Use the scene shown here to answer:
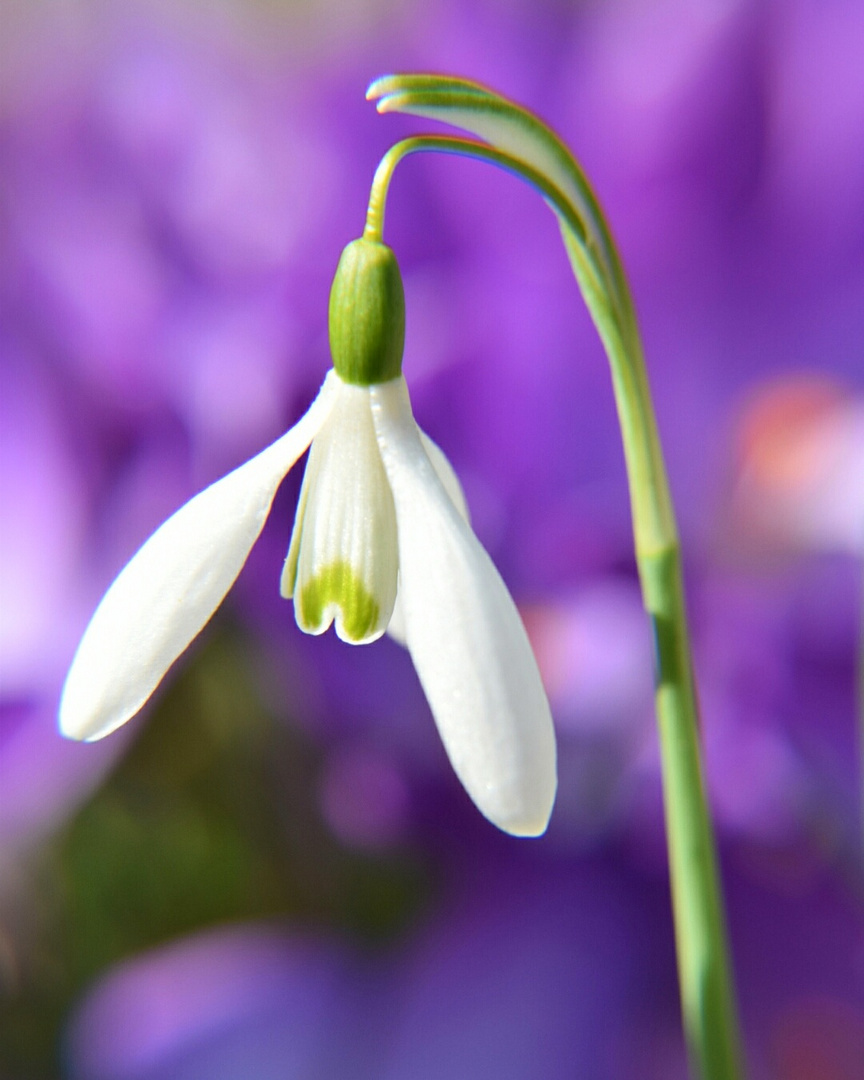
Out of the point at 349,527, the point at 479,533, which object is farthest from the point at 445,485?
the point at 479,533

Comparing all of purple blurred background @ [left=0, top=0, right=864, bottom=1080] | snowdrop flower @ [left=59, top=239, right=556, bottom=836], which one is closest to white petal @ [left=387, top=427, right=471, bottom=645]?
snowdrop flower @ [left=59, top=239, right=556, bottom=836]

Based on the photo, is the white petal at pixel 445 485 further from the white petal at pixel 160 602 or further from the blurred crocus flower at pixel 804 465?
the blurred crocus flower at pixel 804 465

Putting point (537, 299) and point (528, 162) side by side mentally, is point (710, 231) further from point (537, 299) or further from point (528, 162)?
point (528, 162)

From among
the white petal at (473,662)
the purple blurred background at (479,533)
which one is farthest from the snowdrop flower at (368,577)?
the purple blurred background at (479,533)

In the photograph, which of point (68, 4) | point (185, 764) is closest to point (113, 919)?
point (185, 764)

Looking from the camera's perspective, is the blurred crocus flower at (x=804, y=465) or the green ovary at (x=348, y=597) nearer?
the green ovary at (x=348, y=597)

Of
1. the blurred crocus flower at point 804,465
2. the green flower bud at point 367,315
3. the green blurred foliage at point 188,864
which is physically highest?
the blurred crocus flower at point 804,465

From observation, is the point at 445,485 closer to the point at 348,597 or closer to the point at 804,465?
the point at 348,597

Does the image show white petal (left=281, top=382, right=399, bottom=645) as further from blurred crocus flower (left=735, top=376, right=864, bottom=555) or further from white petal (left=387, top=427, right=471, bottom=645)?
blurred crocus flower (left=735, top=376, right=864, bottom=555)

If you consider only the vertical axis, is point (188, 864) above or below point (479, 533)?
below

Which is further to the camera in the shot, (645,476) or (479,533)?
(479,533)
